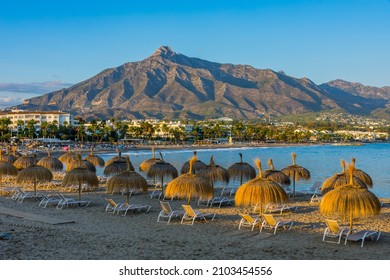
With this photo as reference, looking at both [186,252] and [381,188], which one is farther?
[381,188]

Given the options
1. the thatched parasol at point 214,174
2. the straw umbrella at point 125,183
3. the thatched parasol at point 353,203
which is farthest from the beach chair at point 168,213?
the thatched parasol at point 214,174

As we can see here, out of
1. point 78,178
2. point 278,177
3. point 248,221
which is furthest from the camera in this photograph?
point 278,177

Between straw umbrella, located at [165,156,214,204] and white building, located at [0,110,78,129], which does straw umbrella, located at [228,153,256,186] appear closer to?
straw umbrella, located at [165,156,214,204]

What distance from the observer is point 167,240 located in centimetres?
1105

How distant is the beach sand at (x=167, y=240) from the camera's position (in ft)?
31.2

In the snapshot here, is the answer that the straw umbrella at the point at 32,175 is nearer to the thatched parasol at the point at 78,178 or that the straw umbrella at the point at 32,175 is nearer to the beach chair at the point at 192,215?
the thatched parasol at the point at 78,178

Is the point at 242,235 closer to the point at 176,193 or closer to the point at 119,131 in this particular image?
the point at 176,193

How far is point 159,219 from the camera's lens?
14.0m

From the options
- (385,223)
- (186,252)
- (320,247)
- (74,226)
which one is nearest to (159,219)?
(74,226)

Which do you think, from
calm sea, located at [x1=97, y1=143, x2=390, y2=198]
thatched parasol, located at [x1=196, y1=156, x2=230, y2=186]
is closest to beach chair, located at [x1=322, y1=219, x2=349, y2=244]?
thatched parasol, located at [x1=196, y1=156, x2=230, y2=186]

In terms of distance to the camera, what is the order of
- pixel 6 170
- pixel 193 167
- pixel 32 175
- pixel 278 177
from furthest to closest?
pixel 6 170, pixel 193 167, pixel 278 177, pixel 32 175

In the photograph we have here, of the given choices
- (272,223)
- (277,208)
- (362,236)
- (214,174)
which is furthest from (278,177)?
(362,236)

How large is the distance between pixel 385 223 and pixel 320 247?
4451mm

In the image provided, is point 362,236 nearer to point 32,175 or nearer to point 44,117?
point 32,175
